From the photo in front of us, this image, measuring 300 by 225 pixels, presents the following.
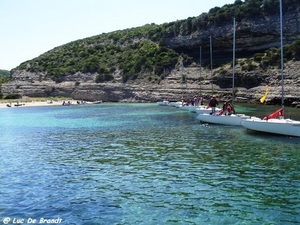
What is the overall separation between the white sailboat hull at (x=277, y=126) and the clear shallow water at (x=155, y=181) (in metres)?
0.58

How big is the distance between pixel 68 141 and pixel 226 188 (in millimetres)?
16099

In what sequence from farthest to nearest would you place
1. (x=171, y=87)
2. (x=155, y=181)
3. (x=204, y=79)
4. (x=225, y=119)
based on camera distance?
1. (x=171, y=87)
2. (x=204, y=79)
3. (x=225, y=119)
4. (x=155, y=181)

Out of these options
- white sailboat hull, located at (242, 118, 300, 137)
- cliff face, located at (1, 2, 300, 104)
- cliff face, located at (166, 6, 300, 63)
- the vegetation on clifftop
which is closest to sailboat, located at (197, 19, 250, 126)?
white sailboat hull, located at (242, 118, 300, 137)

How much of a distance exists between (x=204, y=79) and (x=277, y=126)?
55.4 metres

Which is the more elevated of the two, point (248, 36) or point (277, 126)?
point (248, 36)

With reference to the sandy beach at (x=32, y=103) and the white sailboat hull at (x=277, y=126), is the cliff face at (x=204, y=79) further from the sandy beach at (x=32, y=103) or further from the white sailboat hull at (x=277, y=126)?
the white sailboat hull at (x=277, y=126)

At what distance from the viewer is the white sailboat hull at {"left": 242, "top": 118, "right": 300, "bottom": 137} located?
959 inches

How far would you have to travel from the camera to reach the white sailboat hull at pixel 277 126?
24359 mm

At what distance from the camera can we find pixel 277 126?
2525cm

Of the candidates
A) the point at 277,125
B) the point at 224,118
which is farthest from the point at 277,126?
the point at 224,118

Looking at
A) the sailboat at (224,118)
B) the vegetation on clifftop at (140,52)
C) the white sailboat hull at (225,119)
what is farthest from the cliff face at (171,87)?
the white sailboat hull at (225,119)

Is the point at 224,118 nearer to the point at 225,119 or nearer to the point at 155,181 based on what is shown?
the point at 225,119

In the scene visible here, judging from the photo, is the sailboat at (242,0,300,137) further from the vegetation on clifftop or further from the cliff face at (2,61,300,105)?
the vegetation on clifftop

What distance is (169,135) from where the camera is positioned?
92.3 feet
